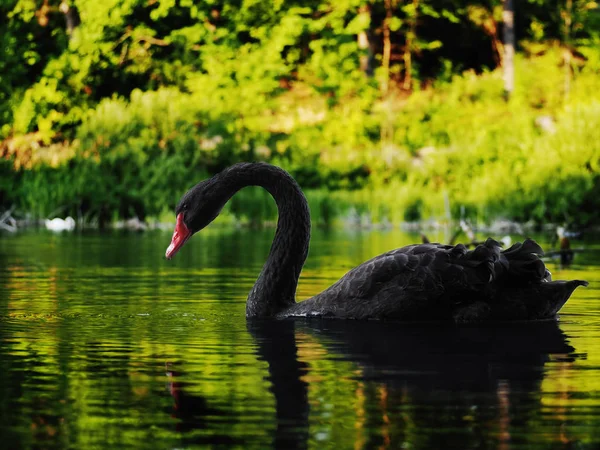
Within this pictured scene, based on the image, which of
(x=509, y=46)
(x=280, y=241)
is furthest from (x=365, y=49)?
(x=280, y=241)

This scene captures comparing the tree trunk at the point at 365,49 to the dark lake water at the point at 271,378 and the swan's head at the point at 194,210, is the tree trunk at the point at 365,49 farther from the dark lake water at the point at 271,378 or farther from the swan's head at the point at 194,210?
the swan's head at the point at 194,210

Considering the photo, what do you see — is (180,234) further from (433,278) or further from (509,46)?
(509,46)

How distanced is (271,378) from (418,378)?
2.37 ft

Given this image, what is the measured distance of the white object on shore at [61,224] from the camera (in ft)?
99.5

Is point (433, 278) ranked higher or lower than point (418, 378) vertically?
higher

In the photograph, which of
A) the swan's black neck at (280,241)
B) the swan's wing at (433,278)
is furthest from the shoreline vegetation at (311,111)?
the swan's wing at (433,278)

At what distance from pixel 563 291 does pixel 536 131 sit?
28912 mm

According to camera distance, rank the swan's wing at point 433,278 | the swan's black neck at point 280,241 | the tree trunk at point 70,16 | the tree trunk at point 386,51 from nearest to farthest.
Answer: the swan's wing at point 433,278 → the swan's black neck at point 280,241 → the tree trunk at point 386,51 → the tree trunk at point 70,16

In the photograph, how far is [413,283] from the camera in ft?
30.5

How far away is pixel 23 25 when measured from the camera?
45156 mm

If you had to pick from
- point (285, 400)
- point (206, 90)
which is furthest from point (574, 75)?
point (285, 400)

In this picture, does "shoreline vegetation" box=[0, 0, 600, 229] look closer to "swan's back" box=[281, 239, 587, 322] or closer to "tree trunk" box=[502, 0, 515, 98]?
"tree trunk" box=[502, 0, 515, 98]

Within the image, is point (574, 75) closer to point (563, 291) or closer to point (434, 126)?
point (434, 126)

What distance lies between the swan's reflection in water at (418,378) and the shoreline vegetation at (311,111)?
63.5 ft
